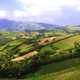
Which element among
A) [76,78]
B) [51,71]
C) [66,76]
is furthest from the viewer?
[51,71]

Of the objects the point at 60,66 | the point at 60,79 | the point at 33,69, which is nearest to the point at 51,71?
the point at 60,66

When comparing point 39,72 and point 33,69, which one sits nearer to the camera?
point 39,72

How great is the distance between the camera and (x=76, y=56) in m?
182

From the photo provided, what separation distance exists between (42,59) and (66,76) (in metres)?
57.3

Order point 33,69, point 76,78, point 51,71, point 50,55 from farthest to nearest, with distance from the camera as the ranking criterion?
point 50,55, point 33,69, point 51,71, point 76,78

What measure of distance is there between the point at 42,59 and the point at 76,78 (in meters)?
65.8

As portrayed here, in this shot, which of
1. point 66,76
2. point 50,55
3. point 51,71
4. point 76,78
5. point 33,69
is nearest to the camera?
point 76,78

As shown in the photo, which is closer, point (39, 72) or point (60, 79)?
point (60, 79)

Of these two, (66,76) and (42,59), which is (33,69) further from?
(66,76)

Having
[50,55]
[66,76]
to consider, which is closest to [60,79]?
[66,76]

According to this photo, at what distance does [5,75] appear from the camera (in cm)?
18900

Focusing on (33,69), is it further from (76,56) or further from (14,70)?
(76,56)

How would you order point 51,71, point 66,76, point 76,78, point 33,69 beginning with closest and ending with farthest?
point 76,78 → point 66,76 → point 51,71 → point 33,69

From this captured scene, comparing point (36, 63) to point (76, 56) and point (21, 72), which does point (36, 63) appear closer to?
point (21, 72)
